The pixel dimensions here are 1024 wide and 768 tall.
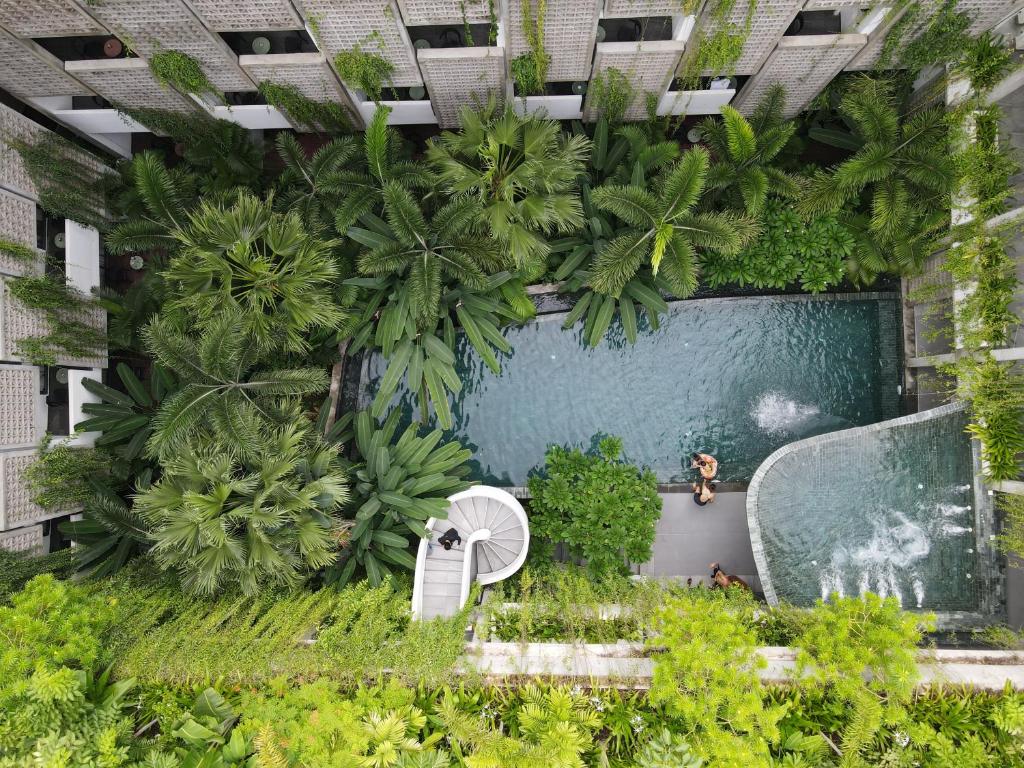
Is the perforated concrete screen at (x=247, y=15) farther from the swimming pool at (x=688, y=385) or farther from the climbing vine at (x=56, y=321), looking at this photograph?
the swimming pool at (x=688, y=385)

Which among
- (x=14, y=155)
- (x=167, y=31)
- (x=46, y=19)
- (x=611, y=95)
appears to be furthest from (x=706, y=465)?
(x=14, y=155)

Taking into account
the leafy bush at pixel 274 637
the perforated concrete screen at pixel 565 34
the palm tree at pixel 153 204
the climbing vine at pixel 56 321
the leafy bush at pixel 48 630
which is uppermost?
the perforated concrete screen at pixel 565 34

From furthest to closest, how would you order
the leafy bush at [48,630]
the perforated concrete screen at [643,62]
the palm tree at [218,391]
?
the perforated concrete screen at [643,62], the palm tree at [218,391], the leafy bush at [48,630]

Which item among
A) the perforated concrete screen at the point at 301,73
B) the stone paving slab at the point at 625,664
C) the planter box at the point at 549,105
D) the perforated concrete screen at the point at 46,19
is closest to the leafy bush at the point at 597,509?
the stone paving slab at the point at 625,664

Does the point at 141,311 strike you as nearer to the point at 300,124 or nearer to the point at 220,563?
the point at 300,124

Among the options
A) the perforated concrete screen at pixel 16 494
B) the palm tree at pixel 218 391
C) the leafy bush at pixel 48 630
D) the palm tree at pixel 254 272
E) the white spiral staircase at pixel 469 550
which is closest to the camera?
the leafy bush at pixel 48 630

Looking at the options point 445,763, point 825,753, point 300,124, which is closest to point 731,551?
point 825,753
